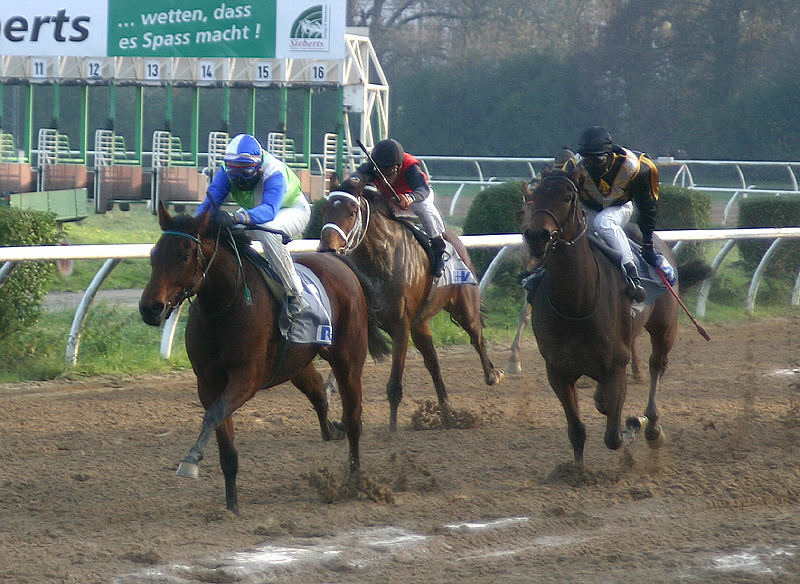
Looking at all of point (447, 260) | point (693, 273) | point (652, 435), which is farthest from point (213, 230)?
point (693, 273)

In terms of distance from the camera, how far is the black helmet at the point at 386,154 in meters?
6.85

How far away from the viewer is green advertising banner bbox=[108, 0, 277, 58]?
19.3m

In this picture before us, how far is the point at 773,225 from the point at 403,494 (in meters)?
9.52

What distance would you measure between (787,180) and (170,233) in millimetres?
22886

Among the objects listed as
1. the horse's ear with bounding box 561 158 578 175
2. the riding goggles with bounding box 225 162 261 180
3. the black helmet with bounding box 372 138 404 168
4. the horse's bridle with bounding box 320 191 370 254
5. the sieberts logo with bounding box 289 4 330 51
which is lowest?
the horse's bridle with bounding box 320 191 370 254

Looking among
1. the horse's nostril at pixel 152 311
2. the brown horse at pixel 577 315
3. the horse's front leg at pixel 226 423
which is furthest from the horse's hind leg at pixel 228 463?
the brown horse at pixel 577 315

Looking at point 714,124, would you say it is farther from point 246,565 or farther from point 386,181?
point 246,565

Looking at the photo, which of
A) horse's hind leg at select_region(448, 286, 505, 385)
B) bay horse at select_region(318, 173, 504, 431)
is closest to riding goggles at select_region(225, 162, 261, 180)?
bay horse at select_region(318, 173, 504, 431)

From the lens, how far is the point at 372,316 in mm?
5641

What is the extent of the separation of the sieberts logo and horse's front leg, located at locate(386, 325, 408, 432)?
13120 millimetres

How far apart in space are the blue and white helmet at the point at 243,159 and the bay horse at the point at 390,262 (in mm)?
1149

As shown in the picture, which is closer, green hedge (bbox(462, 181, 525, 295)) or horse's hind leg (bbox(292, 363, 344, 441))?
horse's hind leg (bbox(292, 363, 344, 441))

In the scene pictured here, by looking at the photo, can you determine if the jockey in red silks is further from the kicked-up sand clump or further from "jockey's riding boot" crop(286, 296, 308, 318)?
"jockey's riding boot" crop(286, 296, 308, 318)

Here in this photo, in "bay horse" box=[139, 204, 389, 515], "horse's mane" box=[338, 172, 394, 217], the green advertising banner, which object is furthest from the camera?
the green advertising banner
